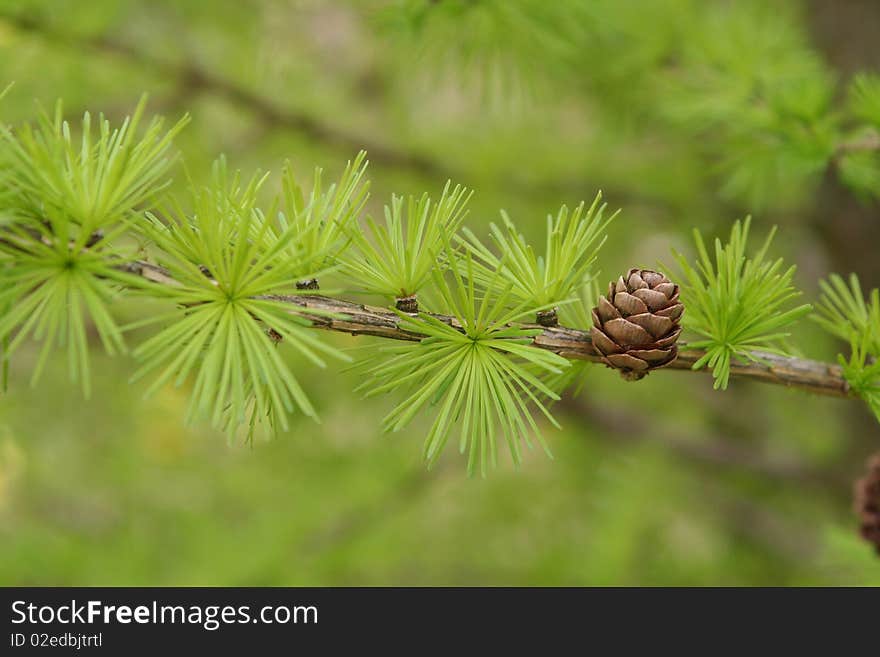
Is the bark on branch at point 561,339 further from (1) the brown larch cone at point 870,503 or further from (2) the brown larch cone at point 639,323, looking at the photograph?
(1) the brown larch cone at point 870,503

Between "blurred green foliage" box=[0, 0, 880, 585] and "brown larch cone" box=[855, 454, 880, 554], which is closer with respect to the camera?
"brown larch cone" box=[855, 454, 880, 554]

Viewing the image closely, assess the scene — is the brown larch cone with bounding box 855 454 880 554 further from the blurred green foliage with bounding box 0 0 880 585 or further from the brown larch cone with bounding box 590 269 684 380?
the brown larch cone with bounding box 590 269 684 380

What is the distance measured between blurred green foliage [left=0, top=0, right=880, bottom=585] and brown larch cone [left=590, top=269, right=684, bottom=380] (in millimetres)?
292

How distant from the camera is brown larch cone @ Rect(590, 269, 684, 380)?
351 millimetres

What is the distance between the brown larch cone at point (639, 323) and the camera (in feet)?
1.15

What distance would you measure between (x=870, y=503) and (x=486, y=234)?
0.58m

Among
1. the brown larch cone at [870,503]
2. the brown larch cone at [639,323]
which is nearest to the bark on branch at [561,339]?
the brown larch cone at [639,323]

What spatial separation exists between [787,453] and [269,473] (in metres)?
1.13

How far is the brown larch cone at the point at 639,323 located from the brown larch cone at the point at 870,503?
27cm

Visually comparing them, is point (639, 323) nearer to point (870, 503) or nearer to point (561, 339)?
point (561, 339)

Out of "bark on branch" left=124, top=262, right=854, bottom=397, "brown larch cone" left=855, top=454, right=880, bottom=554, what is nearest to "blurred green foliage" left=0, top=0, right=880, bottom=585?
"brown larch cone" left=855, top=454, right=880, bottom=554

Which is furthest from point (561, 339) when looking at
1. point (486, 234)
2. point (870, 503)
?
point (486, 234)
